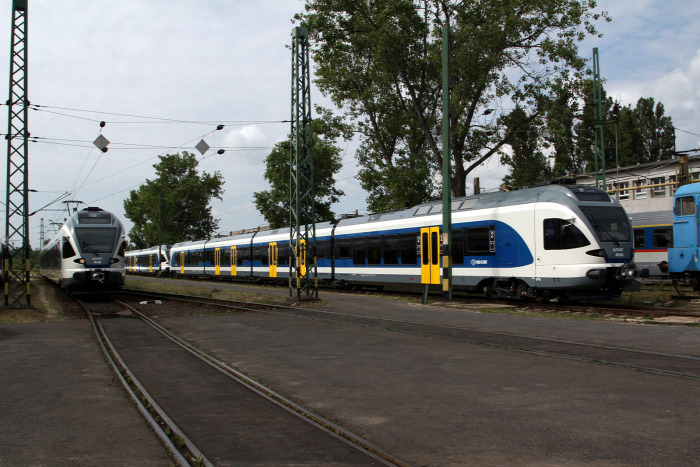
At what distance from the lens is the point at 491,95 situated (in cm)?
2991

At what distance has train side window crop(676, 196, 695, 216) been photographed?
1875 cm

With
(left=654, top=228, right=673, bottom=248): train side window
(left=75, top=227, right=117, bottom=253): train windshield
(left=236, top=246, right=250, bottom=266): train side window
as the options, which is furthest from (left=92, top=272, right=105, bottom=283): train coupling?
(left=654, top=228, right=673, bottom=248): train side window

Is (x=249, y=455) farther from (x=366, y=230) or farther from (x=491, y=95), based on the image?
(x=491, y=95)

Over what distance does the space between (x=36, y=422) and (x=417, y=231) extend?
18146 millimetres

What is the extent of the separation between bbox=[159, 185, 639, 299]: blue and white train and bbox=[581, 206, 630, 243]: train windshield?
0.03 metres

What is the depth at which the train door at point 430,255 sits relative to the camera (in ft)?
71.5

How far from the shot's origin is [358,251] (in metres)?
27.0

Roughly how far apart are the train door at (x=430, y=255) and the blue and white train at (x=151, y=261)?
4201 cm

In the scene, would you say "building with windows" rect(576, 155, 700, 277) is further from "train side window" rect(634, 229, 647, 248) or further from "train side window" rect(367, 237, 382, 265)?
"train side window" rect(367, 237, 382, 265)

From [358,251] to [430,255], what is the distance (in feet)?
18.0

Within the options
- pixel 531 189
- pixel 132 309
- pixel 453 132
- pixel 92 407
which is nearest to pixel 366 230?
pixel 453 132

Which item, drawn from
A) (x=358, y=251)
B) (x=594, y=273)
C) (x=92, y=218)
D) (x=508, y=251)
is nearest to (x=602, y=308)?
(x=594, y=273)

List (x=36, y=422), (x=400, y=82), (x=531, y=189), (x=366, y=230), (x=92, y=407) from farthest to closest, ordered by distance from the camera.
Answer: (x=400, y=82), (x=366, y=230), (x=531, y=189), (x=92, y=407), (x=36, y=422)

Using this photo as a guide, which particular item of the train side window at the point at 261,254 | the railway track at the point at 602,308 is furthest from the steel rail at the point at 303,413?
the train side window at the point at 261,254
